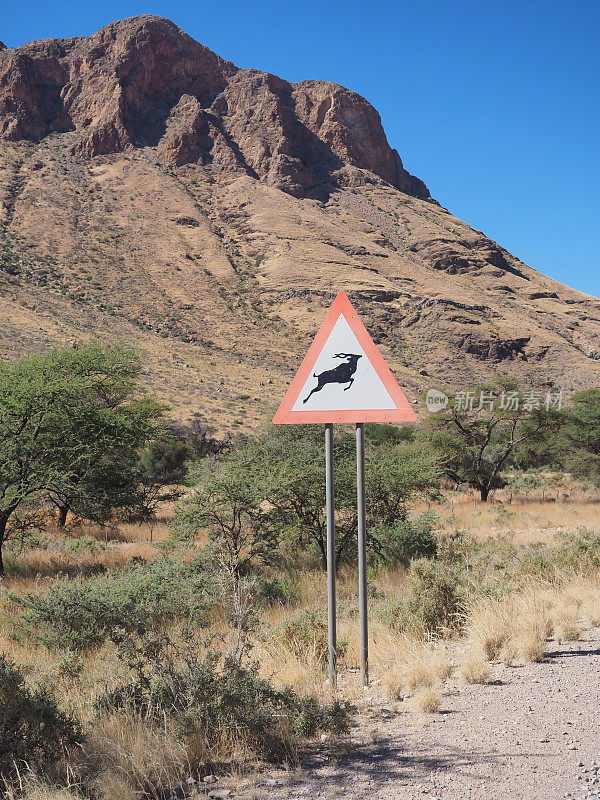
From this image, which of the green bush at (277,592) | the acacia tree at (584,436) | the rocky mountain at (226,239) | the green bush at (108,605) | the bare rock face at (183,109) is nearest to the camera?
the green bush at (108,605)

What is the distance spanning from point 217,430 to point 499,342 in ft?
147

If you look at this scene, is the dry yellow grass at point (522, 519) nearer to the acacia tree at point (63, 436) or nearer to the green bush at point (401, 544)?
the green bush at point (401, 544)

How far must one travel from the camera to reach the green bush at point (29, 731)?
2805mm

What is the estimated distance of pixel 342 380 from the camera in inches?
168

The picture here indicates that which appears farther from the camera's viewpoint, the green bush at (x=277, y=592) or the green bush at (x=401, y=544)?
the green bush at (x=401, y=544)

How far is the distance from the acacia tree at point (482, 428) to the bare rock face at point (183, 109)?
266 feet

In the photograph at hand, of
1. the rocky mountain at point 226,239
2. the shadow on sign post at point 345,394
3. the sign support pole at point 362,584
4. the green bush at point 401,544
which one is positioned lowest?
the green bush at point 401,544

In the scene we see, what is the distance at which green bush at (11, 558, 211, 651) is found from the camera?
5.14 meters

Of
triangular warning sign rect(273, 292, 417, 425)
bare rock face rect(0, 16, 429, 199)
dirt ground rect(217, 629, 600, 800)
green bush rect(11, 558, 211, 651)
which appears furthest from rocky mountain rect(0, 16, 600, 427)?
dirt ground rect(217, 629, 600, 800)

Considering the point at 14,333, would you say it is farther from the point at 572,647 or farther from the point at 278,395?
the point at 572,647

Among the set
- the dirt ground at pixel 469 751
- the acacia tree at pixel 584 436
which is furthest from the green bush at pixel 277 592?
the acacia tree at pixel 584 436

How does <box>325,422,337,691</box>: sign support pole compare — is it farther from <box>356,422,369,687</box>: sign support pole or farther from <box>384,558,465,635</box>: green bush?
<box>384,558,465,635</box>: green bush

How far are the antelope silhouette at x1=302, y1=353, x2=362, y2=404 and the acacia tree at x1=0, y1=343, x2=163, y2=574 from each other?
6.82 metres

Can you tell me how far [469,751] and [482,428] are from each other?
→ 25033mm
